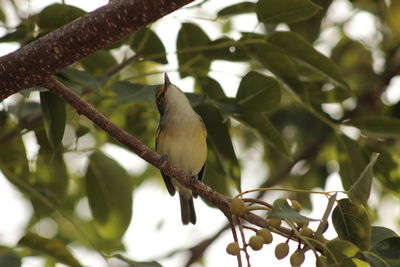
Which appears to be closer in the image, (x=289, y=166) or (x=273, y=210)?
(x=273, y=210)

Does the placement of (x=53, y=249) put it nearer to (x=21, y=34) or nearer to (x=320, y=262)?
(x=21, y=34)

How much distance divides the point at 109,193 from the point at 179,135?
108 centimetres

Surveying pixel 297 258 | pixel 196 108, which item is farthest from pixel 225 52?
pixel 297 258

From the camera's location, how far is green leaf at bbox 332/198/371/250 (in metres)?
2.64

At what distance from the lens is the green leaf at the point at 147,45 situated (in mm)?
3916

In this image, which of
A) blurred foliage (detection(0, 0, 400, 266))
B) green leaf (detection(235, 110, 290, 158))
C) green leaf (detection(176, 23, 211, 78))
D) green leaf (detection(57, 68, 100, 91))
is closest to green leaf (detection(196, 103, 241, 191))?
blurred foliage (detection(0, 0, 400, 266))

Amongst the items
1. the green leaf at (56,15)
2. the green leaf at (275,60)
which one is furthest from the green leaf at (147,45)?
the green leaf at (275,60)

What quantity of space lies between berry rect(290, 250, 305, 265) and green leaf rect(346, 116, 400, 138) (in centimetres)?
161

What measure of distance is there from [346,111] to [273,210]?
3.83m

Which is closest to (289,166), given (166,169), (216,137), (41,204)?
(216,137)

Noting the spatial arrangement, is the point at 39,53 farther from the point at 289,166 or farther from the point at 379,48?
the point at 379,48

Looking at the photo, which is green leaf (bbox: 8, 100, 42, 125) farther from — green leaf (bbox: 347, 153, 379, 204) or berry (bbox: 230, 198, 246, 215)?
green leaf (bbox: 347, 153, 379, 204)

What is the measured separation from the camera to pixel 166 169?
122 inches

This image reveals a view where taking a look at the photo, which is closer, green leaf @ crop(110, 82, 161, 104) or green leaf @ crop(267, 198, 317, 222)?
green leaf @ crop(267, 198, 317, 222)
